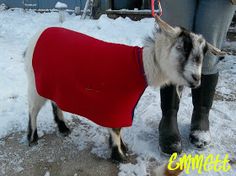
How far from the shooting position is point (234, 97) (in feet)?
12.8

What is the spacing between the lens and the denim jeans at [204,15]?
2693 millimetres

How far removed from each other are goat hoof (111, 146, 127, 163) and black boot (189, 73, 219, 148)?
24.8 inches

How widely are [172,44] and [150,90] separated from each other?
1742mm

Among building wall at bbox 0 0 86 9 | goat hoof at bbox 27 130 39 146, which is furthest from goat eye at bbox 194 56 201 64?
building wall at bbox 0 0 86 9

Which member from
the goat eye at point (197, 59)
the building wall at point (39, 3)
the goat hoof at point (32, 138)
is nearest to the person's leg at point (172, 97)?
the goat eye at point (197, 59)

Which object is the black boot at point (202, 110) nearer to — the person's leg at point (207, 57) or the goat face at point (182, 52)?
the person's leg at point (207, 57)

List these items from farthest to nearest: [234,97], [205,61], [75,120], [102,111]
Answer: [234,97]
[75,120]
[205,61]
[102,111]

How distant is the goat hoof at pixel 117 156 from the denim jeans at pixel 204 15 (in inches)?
40.3

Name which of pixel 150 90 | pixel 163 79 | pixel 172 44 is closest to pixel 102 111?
pixel 163 79

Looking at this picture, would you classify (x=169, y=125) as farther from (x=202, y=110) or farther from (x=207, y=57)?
(x=207, y=57)

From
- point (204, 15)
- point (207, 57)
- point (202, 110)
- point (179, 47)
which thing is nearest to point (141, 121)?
point (202, 110)

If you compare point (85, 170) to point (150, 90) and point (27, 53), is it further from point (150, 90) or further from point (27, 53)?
point (150, 90)

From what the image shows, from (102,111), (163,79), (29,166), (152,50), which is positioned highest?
(152,50)

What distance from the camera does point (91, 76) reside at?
241cm
